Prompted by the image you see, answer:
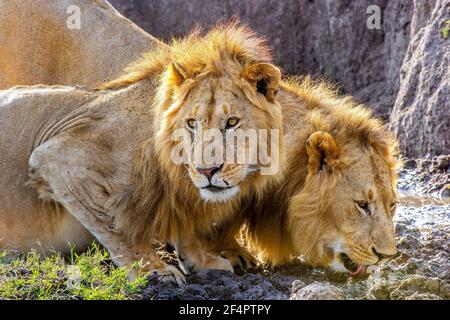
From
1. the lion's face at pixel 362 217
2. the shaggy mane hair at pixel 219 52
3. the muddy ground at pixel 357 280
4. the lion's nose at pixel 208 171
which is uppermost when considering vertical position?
the shaggy mane hair at pixel 219 52

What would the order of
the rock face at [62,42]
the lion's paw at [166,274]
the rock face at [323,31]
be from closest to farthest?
the lion's paw at [166,274] → the rock face at [62,42] → the rock face at [323,31]

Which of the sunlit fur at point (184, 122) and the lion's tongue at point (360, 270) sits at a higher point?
the sunlit fur at point (184, 122)

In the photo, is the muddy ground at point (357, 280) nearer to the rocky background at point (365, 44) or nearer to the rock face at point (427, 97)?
the rock face at point (427, 97)

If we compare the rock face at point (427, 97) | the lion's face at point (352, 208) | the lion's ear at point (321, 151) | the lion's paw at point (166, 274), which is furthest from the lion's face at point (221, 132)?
the rock face at point (427, 97)

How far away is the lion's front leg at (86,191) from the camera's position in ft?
18.9

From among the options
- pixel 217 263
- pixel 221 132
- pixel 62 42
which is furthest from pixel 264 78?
pixel 62 42

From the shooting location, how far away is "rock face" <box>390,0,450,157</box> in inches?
344

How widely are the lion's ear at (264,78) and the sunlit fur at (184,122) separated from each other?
3cm

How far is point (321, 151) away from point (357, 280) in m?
0.80

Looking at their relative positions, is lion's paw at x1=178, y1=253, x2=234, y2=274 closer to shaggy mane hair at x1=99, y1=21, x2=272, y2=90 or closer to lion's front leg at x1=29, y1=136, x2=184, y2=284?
lion's front leg at x1=29, y1=136, x2=184, y2=284

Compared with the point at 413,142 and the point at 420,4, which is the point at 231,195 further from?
the point at 420,4

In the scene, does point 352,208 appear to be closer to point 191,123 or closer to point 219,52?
point 191,123

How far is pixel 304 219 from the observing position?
5785 mm
